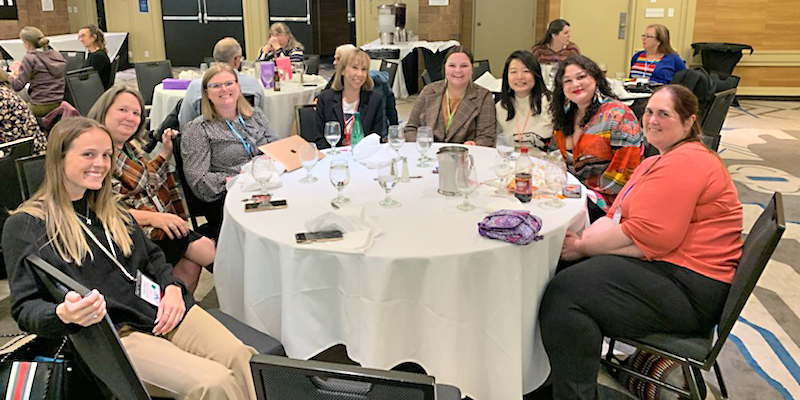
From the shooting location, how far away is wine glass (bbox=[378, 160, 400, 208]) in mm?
2568

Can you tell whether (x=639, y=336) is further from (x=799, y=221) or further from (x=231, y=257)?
(x=799, y=221)

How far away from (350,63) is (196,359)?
271 centimetres

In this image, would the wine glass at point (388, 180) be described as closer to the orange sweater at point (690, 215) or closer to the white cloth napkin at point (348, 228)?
the white cloth napkin at point (348, 228)

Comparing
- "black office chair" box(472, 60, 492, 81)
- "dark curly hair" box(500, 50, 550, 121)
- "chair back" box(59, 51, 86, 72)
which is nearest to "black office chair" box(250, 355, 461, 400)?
"dark curly hair" box(500, 50, 550, 121)

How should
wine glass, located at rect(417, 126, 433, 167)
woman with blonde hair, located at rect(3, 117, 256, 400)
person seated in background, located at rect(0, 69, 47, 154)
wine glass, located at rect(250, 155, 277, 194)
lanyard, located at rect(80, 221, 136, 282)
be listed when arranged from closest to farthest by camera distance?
woman with blonde hair, located at rect(3, 117, 256, 400), lanyard, located at rect(80, 221, 136, 282), wine glass, located at rect(250, 155, 277, 194), wine glass, located at rect(417, 126, 433, 167), person seated in background, located at rect(0, 69, 47, 154)

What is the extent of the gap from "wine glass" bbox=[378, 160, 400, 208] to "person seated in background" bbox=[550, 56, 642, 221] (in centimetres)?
119

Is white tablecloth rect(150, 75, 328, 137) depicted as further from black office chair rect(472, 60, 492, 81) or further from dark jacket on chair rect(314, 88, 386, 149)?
black office chair rect(472, 60, 492, 81)

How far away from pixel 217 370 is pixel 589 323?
4.08 ft

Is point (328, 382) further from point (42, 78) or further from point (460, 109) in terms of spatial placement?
point (42, 78)

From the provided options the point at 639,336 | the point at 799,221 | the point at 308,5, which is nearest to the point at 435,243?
the point at 639,336

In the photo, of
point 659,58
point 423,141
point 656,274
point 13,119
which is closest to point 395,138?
point 423,141

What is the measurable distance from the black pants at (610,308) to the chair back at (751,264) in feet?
0.32

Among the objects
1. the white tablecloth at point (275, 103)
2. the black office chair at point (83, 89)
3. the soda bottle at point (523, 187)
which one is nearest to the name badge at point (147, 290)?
the soda bottle at point (523, 187)

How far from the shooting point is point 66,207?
204cm
